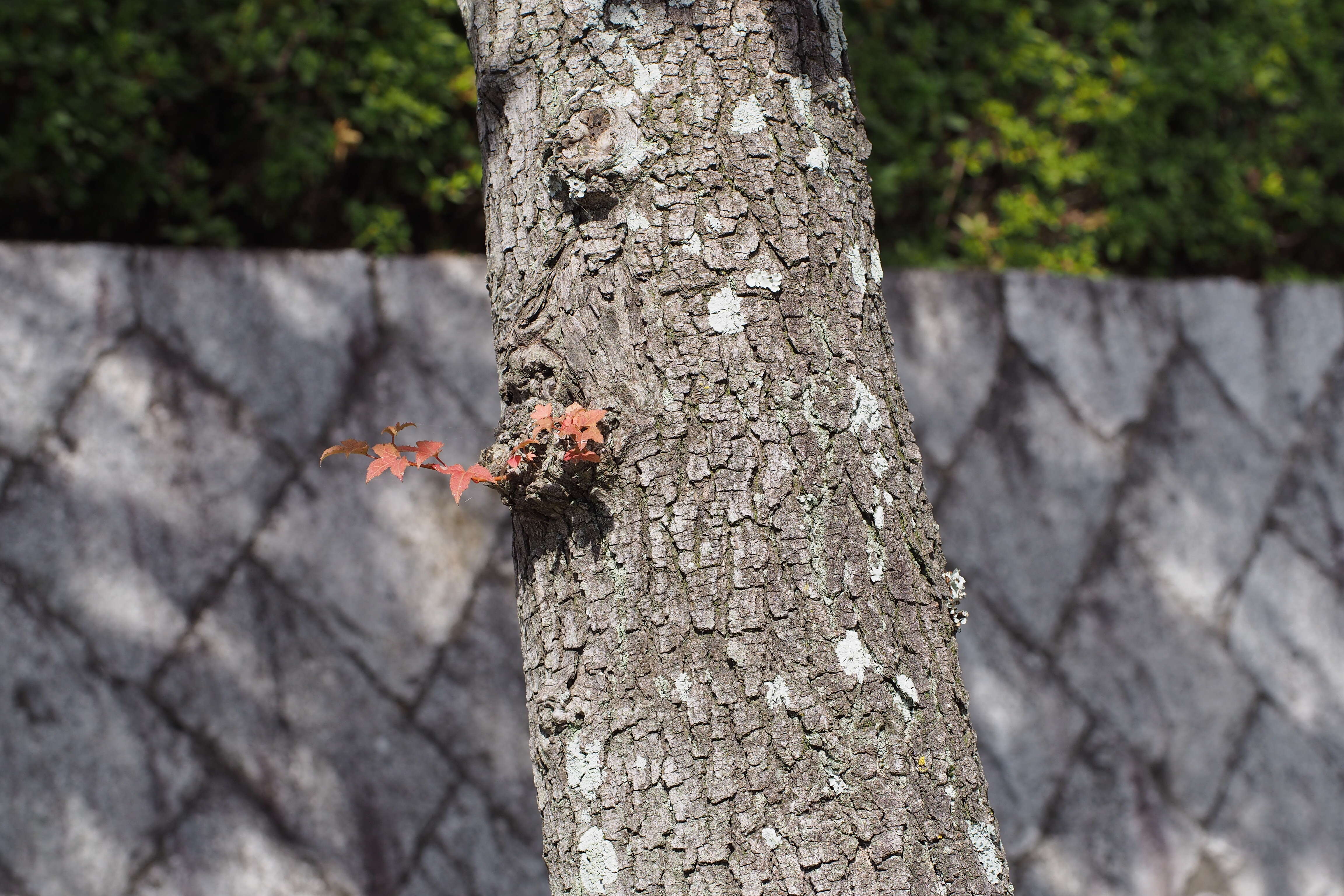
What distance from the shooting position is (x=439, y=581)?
6.84ft

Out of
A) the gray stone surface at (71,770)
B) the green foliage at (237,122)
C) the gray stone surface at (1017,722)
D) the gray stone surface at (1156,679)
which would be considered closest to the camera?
the gray stone surface at (71,770)

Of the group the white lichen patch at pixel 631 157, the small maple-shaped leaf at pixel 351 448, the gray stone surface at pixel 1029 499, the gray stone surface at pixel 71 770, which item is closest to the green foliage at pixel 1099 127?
the gray stone surface at pixel 1029 499

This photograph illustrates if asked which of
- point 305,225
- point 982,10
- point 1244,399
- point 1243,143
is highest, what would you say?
point 982,10

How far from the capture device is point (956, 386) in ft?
8.17

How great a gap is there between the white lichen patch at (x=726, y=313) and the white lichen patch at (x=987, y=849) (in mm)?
501

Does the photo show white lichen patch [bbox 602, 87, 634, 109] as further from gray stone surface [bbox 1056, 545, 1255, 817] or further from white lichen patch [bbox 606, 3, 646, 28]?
gray stone surface [bbox 1056, 545, 1255, 817]

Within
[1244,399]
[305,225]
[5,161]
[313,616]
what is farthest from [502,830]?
[1244,399]

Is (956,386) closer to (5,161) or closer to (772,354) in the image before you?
(772,354)

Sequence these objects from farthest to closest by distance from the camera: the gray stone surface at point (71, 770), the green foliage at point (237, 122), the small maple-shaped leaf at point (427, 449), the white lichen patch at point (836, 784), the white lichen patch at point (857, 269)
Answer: the green foliage at point (237, 122) < the gray stone surface at point (71, 770) < the small maple-shaped leaf at point (427, 449) < the white lichen patch at point (857, 269) < the white lichen patch at point (836, 784)

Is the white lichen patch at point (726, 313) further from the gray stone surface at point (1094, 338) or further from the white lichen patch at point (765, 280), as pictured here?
the gray stone surface at point (1094, 338)

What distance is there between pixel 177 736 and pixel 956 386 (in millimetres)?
1896

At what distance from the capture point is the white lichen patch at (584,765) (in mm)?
903

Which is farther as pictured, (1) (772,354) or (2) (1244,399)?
(2) (1244,399)

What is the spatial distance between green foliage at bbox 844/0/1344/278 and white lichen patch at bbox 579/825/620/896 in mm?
1966
